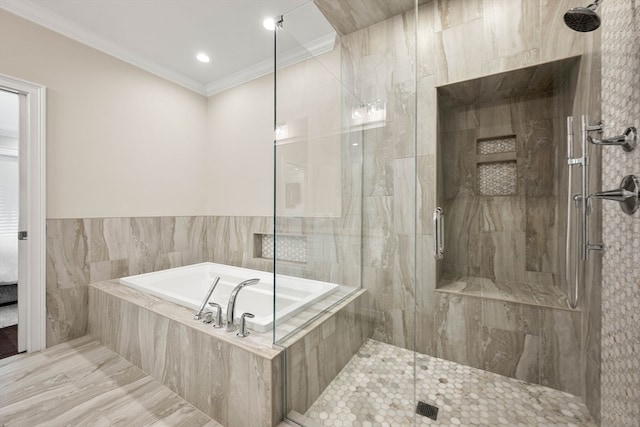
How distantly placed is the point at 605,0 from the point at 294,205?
1.90 metres

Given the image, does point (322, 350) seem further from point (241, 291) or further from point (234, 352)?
point (241, 291)

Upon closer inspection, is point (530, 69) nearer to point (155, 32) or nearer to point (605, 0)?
point (605, 0)

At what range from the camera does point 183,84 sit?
3.09 m

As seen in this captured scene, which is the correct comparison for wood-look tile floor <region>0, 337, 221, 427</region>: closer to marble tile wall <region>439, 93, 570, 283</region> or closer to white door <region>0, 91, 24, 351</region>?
white door <region>0, 91, 24, 351</region>

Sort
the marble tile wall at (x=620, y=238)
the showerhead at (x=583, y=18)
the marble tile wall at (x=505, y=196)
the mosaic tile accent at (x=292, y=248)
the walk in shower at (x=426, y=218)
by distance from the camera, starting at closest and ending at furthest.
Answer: the marble tile wall at (x=620, y=238)
the showerhead at (x=583, y=18)
the walk in shower at (x=426, y=218)
the mosaic tile accent at (x=292, y=248)
the marble tile wall at (x=505, y=196)

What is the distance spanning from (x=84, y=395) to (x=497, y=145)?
3504 mm

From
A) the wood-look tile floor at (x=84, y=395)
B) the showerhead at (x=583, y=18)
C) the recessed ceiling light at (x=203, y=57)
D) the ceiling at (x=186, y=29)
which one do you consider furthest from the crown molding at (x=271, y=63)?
the wood-look tile floor at (x=84, y=395)

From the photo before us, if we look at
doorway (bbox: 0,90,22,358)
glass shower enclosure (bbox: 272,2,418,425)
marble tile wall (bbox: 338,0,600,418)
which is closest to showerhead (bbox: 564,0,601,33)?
marble tile wall (bbox: 338,0,600,418)

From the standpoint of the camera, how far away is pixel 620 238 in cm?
109

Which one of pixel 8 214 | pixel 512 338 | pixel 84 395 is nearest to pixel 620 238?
pixel 512 338

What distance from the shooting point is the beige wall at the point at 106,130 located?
2.10 metres

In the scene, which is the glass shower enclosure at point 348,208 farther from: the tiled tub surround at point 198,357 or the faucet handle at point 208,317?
the faucet handle at point 208,317

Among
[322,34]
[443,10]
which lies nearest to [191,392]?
[322,34]

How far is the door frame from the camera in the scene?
202cm
